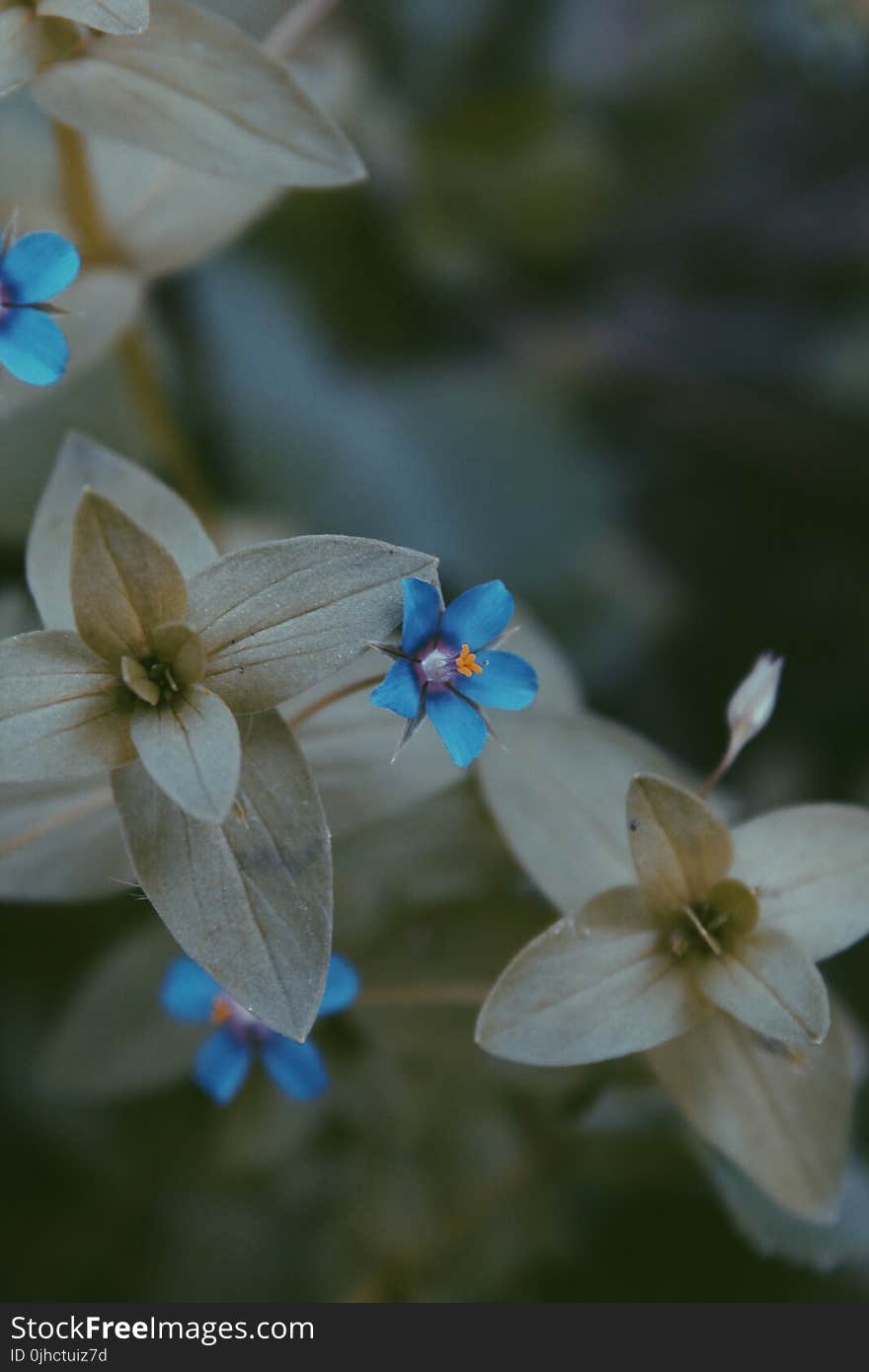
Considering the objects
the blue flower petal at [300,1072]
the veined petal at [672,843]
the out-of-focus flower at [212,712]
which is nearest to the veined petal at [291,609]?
the out-of-focus flower at [212,712]

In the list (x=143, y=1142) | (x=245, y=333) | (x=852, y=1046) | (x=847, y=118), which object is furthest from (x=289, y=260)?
(x=852, y=1046)

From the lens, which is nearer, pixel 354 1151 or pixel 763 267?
pixel 354 1151

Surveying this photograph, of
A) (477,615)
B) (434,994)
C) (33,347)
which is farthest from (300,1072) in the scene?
(33,347)

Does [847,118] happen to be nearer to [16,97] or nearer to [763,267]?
[763,267]

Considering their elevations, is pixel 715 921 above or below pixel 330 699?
below

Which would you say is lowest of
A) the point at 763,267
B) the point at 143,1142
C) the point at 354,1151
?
the point at 143,1142

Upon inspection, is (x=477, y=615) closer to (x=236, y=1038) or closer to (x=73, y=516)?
(x=73, y=516)

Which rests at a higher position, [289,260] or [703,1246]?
[289,260]
